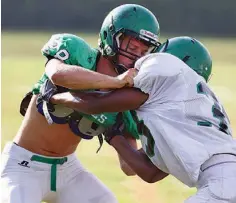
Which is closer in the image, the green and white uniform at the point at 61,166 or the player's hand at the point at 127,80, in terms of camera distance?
the player's hand at the point at 127,80

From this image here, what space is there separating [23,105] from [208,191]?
62.5 inches

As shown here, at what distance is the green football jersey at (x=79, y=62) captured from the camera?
453 cm

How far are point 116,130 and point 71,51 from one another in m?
0.53

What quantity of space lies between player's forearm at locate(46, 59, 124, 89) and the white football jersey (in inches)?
6.4

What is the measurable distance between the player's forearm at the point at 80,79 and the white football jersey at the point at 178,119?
16cm

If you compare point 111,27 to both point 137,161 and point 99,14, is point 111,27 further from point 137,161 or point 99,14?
point 99,14

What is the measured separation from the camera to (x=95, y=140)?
371 inches

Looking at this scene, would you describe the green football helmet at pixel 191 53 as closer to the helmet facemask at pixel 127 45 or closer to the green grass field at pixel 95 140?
the helmet facemask at pixel 127 45

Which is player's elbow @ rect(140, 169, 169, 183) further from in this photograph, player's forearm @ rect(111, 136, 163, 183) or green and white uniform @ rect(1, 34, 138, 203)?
green and white uniform @ rect(1, 34, 138, 203)

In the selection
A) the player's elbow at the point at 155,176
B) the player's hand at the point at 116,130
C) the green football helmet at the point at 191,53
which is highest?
the green football helmet at the point at 191,53

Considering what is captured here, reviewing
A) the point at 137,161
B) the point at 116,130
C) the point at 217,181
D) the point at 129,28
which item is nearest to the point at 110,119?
the point at 116,130

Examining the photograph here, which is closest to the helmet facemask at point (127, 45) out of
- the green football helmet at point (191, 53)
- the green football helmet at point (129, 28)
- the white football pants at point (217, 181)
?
the green football helmet at point (129, 28)

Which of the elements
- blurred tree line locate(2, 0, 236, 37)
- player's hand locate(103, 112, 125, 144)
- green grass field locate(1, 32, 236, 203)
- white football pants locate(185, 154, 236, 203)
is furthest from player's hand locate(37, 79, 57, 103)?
blurred tree line locate(2, 0, 236, 37)

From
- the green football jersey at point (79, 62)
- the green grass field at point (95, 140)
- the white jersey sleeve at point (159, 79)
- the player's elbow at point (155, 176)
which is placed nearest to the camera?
the white jersey sleeve at point (159, 79)
